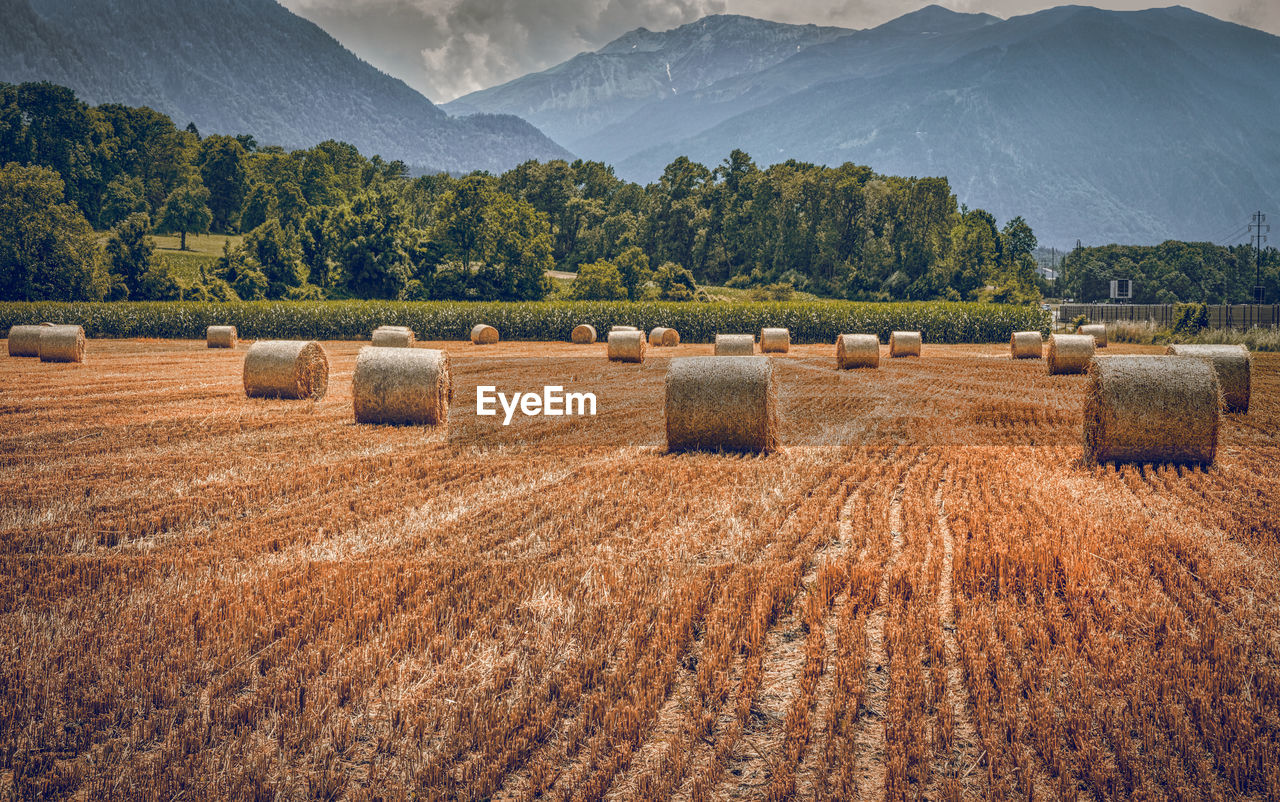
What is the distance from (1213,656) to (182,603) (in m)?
6.94

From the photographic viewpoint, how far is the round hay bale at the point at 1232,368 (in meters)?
16.6

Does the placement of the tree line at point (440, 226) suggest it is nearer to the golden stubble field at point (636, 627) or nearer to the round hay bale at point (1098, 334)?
the round hay bale at point (1098, 334)

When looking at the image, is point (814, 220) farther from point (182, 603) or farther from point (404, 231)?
point (182, 603)

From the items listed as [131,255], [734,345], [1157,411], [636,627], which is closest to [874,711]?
[636,627]

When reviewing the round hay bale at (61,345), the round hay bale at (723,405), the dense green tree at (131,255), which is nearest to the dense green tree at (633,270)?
the dense green tree at (131,255)

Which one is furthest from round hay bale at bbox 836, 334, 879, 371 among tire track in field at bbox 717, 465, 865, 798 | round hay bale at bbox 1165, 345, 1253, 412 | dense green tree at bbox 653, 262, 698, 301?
dense green tree at bbox 653, 262, 698, 301

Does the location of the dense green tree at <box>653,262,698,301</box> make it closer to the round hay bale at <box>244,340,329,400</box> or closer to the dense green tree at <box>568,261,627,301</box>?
the dense green tree at <box>568,261,627,301</box>

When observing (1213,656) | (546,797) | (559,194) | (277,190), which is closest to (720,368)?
(1213,656)

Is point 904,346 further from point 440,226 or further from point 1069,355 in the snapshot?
point 440,226

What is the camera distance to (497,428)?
15469mm

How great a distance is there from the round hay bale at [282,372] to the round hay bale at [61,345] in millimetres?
14198

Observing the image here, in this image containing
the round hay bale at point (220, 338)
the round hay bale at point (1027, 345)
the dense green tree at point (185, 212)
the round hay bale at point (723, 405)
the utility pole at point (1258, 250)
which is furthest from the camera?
the dense green tree at point (185, 212)

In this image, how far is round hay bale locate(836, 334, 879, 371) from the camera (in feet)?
96.1

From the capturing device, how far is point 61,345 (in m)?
28.6
